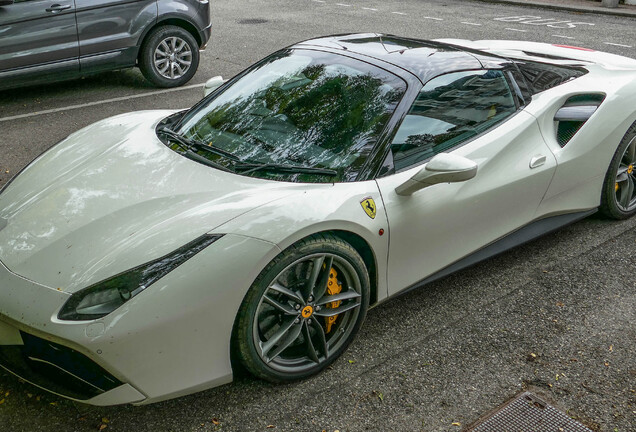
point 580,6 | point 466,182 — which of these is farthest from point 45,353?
point 580,6

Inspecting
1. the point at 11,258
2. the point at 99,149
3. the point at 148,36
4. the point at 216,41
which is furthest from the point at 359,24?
the point at 11,258

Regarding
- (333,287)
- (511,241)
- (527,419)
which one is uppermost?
(333,287)

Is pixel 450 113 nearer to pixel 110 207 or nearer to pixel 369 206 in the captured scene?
pixel 369 206

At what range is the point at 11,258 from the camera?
121 inches

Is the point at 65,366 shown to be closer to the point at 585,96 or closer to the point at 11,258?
the point at 11,258

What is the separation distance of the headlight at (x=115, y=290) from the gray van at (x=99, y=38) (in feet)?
18.2

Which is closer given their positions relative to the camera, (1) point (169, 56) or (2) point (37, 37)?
(2) point (37, 37)

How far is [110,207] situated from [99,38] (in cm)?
534

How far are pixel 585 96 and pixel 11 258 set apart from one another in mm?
3499

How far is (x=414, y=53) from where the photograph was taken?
4086mm

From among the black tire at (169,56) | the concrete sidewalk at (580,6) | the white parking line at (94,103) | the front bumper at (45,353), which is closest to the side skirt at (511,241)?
the front bumper at (45,353)

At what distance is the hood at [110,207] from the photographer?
9.63ft

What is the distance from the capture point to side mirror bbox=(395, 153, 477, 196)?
3316 millimetres

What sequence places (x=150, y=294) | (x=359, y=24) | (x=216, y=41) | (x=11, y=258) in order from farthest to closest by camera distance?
(x=359, y=24), (x=216, y=41), (x=11, y=258), (x=150, y=294)
